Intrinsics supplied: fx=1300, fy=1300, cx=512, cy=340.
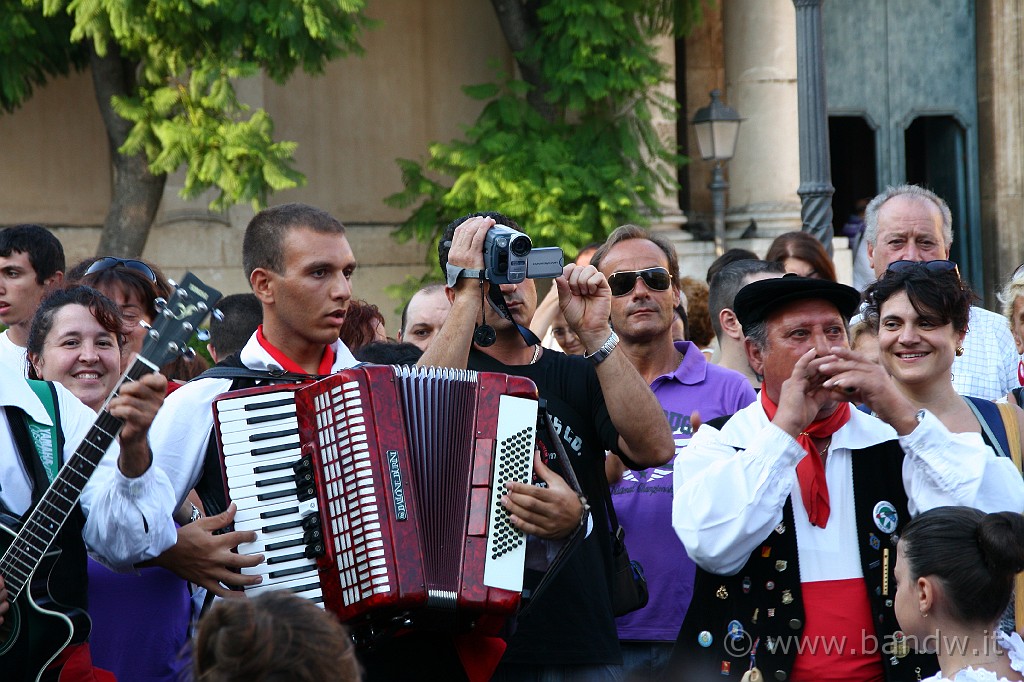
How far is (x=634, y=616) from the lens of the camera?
4.72 m

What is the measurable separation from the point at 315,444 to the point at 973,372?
3371mm

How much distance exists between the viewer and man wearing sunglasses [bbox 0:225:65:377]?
5855mm

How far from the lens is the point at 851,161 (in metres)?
21.0

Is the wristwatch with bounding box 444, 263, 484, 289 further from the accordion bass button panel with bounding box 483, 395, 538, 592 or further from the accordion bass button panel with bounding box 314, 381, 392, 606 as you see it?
the accordion bass button panel with bounding box 314, 381, 392, 606

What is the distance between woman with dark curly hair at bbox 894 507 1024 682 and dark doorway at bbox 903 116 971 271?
1378 centimetres

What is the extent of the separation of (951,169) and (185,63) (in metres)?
10.4

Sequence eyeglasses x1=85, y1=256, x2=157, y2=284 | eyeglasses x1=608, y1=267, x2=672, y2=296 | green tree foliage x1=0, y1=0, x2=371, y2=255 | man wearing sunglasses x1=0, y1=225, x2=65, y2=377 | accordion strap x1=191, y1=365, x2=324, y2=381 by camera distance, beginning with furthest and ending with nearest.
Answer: green tree foliage x1=0, y1=0, x2=371, y2=255, man wearing sunglasses x1=0, y1=225, x2=65, y2=377, eyeglasses x1=85, y1=256, x2=157, y2=284, eyeglasses x1=608, y1=267, x2=672, y2=296, accordion strap x1=191, y1=365, x2=324, y2=381

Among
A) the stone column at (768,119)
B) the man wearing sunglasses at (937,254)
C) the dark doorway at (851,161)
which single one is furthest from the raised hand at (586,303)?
the dark doorway at (851,161)

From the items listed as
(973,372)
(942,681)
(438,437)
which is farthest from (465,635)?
(973,372)

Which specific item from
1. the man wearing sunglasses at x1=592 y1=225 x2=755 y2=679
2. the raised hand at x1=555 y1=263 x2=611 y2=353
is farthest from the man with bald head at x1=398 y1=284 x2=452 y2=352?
the raised hand at x1=555 y1=263 x2=611 y2=353

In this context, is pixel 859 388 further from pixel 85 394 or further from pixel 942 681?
pixel 85 394

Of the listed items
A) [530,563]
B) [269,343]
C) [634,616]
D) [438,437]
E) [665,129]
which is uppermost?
[665,129]

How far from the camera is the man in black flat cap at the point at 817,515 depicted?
150 inches

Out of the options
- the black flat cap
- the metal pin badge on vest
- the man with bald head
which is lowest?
the metal pin badge on vest
